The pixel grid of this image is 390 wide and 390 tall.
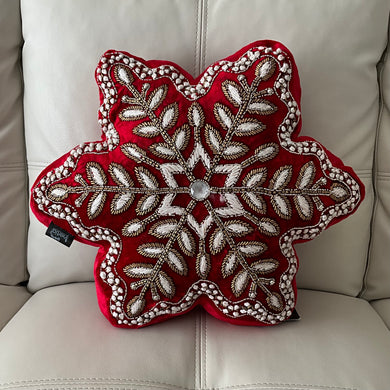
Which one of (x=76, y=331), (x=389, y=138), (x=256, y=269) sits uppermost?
(x=389, y=138)

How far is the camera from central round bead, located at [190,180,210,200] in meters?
0.69

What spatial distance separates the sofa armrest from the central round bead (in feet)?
1.37

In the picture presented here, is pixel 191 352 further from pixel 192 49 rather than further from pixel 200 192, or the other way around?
pixel 192 49

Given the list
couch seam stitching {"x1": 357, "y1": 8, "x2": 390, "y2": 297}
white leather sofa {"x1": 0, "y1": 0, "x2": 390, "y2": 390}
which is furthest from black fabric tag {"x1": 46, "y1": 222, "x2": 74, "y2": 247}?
couch seam stitching {"x1": 357, "y1": 8, "x2": 390, "y2": 297}

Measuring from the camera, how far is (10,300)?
0.85 meters

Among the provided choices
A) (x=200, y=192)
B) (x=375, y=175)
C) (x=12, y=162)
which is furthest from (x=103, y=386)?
(x=375, y=175)

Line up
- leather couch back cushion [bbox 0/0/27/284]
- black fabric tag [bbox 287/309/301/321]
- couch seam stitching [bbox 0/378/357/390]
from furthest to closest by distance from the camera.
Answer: leather couch back cushion [bbox 0/0/27/284], black fabric tag [bbox 287/309/301/321], couch seam stitching [bbox 0/378/357/390]

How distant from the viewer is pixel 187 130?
69 centimetres

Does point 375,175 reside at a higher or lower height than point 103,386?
higher

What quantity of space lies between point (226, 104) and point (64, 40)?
0.34 metres

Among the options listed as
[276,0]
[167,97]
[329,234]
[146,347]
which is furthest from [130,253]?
[276,0]

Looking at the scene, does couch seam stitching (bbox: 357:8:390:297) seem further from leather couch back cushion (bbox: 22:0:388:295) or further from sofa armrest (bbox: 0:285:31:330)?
sofa armrest (bbox: 0:285:31:330)

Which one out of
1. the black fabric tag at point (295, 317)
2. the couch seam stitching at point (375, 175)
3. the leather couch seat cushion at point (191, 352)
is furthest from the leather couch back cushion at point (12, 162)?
the couch seam stitching at point (375, 175)

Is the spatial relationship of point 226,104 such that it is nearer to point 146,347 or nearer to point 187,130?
point 187,130
